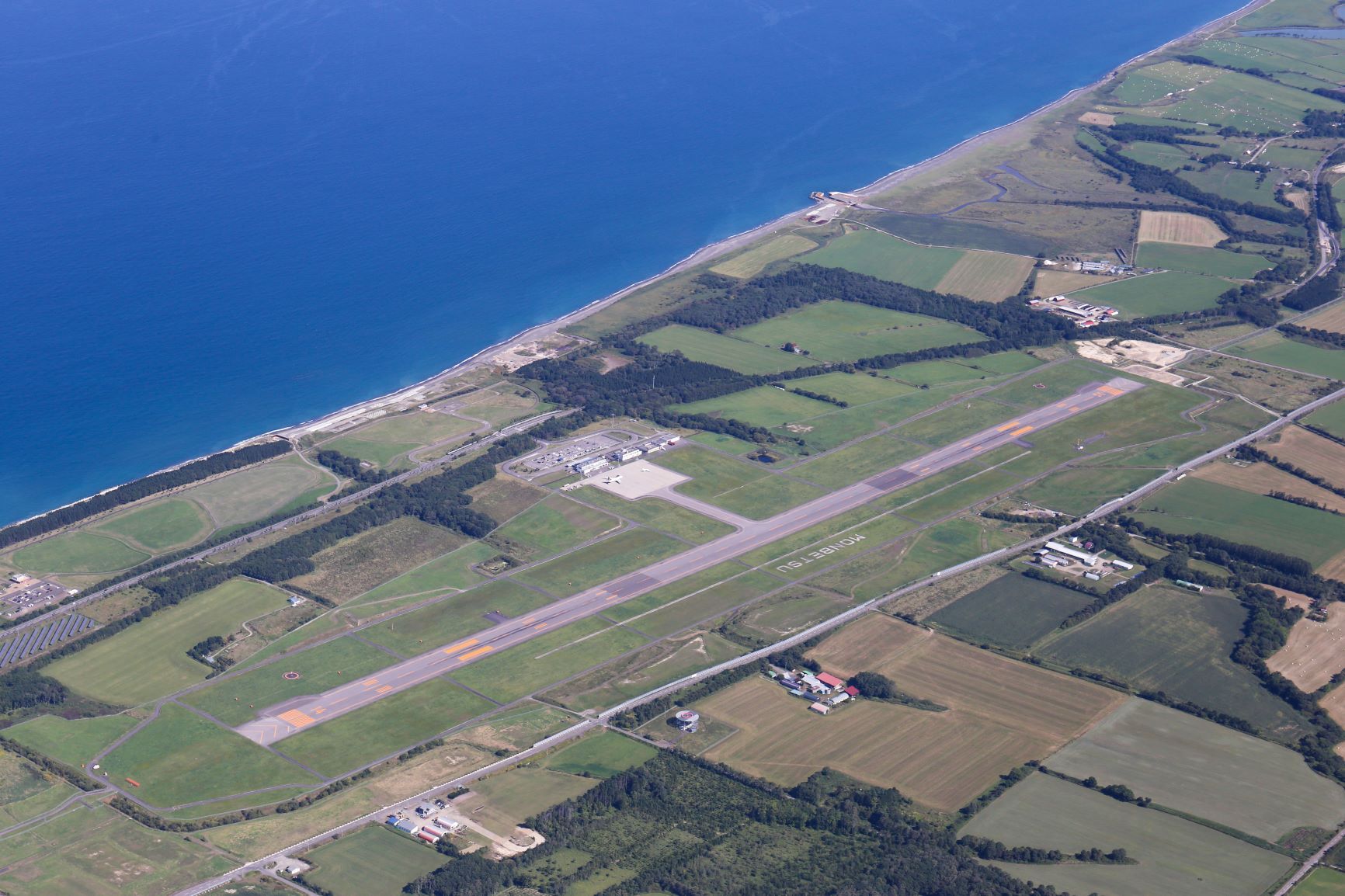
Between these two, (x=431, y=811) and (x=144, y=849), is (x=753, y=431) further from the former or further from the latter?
(x=144, y=849)

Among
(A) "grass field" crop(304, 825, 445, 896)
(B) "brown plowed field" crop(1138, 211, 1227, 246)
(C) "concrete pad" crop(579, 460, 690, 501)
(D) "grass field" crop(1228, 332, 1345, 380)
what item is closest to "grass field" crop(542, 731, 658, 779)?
(A) "grass field" crop(304, 825, 445, 896)

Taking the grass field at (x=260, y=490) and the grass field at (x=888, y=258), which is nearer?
the grass field at (x=260, y=490)

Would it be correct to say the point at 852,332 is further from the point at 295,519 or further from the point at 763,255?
the point at 295,519

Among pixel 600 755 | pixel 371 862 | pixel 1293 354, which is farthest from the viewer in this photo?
pixel 1293 354

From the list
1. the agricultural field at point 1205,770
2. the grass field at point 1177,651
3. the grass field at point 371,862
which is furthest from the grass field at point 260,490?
the agricultural field at point 1205,770

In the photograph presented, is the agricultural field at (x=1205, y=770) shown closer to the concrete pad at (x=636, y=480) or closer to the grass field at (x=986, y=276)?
the concrete pad at (x=636, y=480)

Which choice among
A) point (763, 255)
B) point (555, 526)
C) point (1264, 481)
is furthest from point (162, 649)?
point (763, 255)

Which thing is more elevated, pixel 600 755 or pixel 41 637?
pixel 41 637

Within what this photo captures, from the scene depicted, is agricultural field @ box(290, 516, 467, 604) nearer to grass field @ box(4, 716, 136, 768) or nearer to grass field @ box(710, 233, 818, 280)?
grass field @ box(4, 716, 136, 768)
